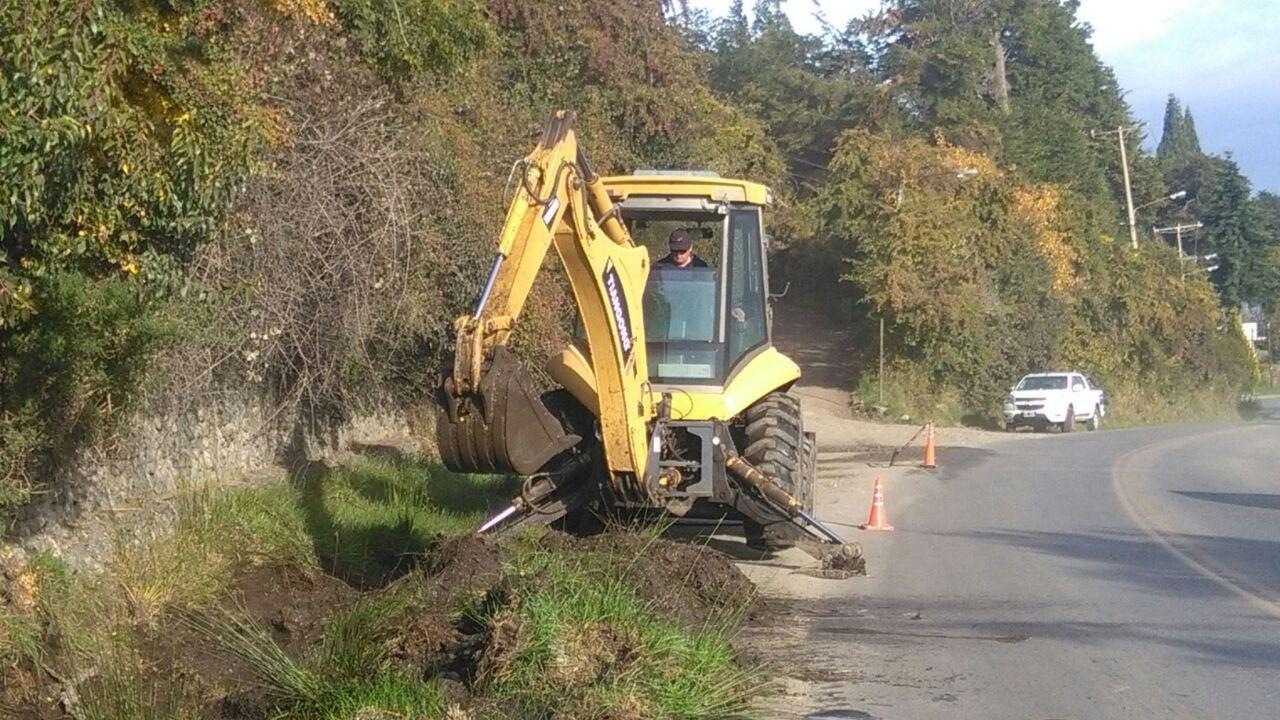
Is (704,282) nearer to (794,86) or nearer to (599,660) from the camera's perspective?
(599,660)

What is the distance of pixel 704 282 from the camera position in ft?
41.6

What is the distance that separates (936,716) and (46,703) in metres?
4.73

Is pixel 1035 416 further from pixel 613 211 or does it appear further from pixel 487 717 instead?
pixel 487 717

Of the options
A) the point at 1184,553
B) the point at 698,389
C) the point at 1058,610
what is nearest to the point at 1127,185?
the point at 1184,553

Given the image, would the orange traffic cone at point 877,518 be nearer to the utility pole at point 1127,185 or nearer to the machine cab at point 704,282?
the machine cab at point 704,282

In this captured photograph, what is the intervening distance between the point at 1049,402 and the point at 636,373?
31243mm

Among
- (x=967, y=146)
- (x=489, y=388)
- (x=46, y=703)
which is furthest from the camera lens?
(x=967, y=146)

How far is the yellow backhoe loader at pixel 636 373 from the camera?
29.4ft

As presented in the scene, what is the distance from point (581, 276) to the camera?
1006 cm

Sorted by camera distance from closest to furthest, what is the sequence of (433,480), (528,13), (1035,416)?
1. (433,480)
2. (528,13)
3. (1035,416)

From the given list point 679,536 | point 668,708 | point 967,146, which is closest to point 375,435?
point 679,536

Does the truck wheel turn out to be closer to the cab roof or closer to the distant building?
the cab roof

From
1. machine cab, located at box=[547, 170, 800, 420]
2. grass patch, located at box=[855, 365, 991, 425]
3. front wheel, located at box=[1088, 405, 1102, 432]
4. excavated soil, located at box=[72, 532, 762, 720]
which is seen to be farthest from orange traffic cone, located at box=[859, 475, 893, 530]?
front wheel, located at box=[1088, 405, 1102, 432]

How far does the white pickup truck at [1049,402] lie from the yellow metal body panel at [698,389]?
28.7 metres
